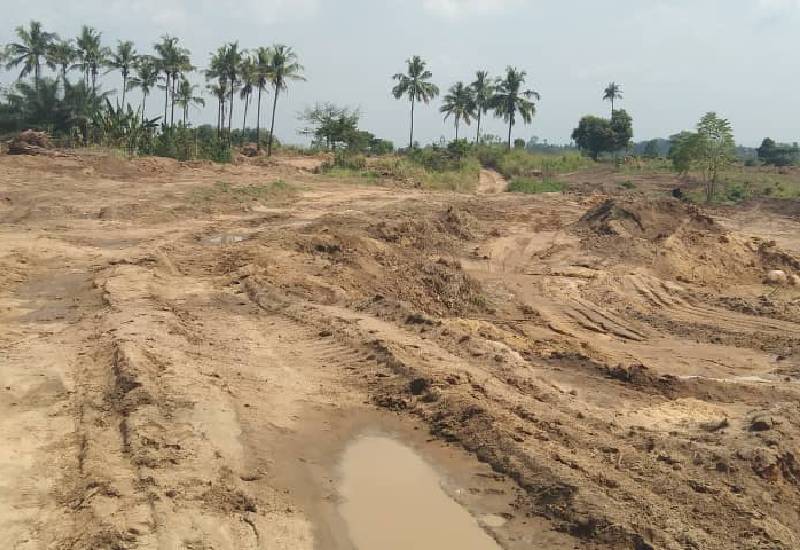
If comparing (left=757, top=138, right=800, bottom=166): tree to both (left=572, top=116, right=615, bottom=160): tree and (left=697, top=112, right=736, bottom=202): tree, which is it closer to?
(left=572, top=116, right=615, bottom=160): tree

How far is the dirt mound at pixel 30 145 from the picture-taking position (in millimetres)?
30119

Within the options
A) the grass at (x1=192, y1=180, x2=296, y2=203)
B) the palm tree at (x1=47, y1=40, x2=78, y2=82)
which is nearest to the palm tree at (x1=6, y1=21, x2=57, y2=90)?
the palm tree at (x1=47, y1=40, x2=78, y2=82)

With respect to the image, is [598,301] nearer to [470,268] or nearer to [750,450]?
[470,268]

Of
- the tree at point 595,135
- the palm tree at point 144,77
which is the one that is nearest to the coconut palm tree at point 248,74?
the palm tree at point 144,77

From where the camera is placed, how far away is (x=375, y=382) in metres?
7.73

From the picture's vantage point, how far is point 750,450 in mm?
5852

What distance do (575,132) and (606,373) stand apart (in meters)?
57.0

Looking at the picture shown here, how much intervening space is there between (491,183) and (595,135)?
879 inches

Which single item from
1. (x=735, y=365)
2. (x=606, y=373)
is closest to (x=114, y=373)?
(x=606, y=373)

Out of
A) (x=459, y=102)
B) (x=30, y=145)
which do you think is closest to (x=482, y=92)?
(x=459, y=102)

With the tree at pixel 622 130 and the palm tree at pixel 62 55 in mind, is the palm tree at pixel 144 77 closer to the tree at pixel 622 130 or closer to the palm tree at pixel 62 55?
the palm tree at pixel 62 55

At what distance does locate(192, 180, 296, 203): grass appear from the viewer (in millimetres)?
22453

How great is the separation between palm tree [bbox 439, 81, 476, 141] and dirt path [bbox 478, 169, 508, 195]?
16297 mm

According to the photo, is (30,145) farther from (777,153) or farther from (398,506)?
(777,153)
